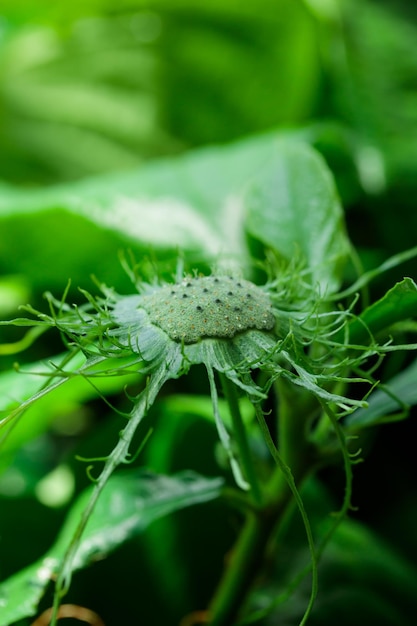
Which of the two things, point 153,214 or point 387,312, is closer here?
point 387,312

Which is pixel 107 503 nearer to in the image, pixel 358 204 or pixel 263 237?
pixel 263 237

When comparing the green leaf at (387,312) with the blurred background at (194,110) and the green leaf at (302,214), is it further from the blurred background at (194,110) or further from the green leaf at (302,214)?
the blurred background at (194,110)

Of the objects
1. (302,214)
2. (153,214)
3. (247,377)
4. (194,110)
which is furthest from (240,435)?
(194,110)

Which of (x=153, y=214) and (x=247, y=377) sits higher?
(x=153, y=214)

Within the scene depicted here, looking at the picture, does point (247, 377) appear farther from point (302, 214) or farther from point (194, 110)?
point (194, 110)

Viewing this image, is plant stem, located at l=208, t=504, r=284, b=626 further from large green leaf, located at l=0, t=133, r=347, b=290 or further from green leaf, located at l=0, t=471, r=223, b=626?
large green leaf, located at l=0, t=133, r=347, b=290

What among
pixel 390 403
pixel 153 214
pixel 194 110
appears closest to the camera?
pixel 390 403

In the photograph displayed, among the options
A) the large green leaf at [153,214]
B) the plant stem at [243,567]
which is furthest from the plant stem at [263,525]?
the large green leaf at [153,214]
